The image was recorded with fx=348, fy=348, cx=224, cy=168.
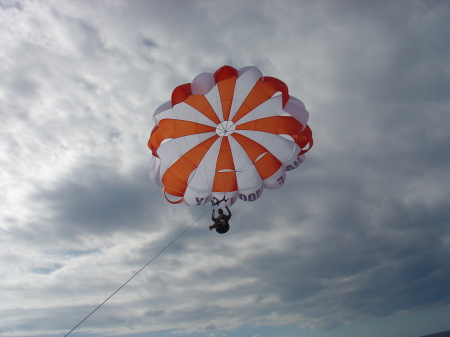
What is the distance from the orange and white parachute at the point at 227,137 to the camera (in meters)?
14.3

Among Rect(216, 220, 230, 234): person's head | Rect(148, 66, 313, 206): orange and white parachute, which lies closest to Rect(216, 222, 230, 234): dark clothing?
Rect(216, 220, 230, 234): person's head

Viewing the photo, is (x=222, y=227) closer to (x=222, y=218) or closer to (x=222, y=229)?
(x=222, y=229)

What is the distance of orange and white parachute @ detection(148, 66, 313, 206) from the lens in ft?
47.0

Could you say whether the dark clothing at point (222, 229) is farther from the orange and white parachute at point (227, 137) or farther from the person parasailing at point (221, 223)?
the orange and white parachute at point (227, 137)

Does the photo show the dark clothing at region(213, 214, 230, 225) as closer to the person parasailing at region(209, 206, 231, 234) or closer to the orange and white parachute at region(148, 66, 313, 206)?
the person parasailing at region(209, 206, 231, 234)

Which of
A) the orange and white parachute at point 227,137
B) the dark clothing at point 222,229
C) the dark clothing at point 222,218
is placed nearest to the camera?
the dark clothing at point 222,229

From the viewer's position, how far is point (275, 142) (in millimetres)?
14891

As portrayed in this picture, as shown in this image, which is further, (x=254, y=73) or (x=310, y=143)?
(x=310, y=143)

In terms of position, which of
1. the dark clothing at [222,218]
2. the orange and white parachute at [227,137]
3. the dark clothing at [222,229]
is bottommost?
Result: the dark clothing at [222,229]

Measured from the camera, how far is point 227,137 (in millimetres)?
15391

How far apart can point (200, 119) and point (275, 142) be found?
132 inches

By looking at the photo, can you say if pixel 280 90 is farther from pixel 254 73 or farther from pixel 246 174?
pixel 246 174

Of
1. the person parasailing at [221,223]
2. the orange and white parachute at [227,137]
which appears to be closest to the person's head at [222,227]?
the person parasailing at [221,223]

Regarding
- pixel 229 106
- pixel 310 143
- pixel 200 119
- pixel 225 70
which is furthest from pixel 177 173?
pixel 310 143
